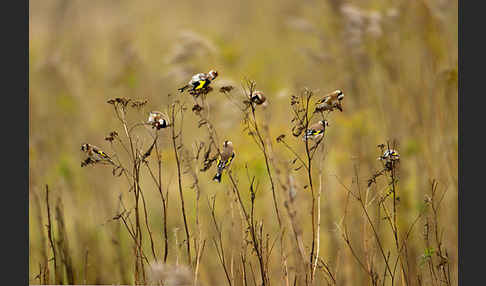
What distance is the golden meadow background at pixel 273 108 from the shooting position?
7.72 feet

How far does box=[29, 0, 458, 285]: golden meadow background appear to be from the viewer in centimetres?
235

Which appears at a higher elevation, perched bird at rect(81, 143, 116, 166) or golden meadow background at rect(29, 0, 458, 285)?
golden meadow background at rect(29, 0, 458, 285)

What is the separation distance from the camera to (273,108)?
335 cm

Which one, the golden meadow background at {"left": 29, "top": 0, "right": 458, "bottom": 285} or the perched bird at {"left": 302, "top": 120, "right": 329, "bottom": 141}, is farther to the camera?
the golden meadow background at {"left": 29, "top": 0, "right": 458, "bottom": 285}

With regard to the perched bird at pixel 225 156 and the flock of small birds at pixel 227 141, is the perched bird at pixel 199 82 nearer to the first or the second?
the flock of small birds at pixel 227 141

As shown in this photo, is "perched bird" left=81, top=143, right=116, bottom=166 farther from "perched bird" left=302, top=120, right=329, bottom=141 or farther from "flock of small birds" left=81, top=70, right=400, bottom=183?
"perched bird" left=302, top=120, right=329, bottom=141

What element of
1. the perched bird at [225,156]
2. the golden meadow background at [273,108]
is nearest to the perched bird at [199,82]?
the perched bird at [225,156]

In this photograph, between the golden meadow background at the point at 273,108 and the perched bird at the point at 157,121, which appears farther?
the golden meadow background at the point at 273,108

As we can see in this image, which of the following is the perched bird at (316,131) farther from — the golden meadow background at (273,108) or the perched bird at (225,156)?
the golden meadow background at (273,108)

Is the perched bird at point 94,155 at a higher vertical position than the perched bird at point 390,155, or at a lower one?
higher

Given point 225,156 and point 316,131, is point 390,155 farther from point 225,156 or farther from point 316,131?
point 225,156

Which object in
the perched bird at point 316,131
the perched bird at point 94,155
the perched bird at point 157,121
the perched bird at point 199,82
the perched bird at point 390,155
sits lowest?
the perched bird at point 390,155

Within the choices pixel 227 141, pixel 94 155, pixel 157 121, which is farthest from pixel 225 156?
pixel 94 155

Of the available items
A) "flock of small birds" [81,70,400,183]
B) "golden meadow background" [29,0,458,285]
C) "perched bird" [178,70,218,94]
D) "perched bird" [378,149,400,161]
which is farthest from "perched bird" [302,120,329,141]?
"golden meadow background" [29,0,458,285]
